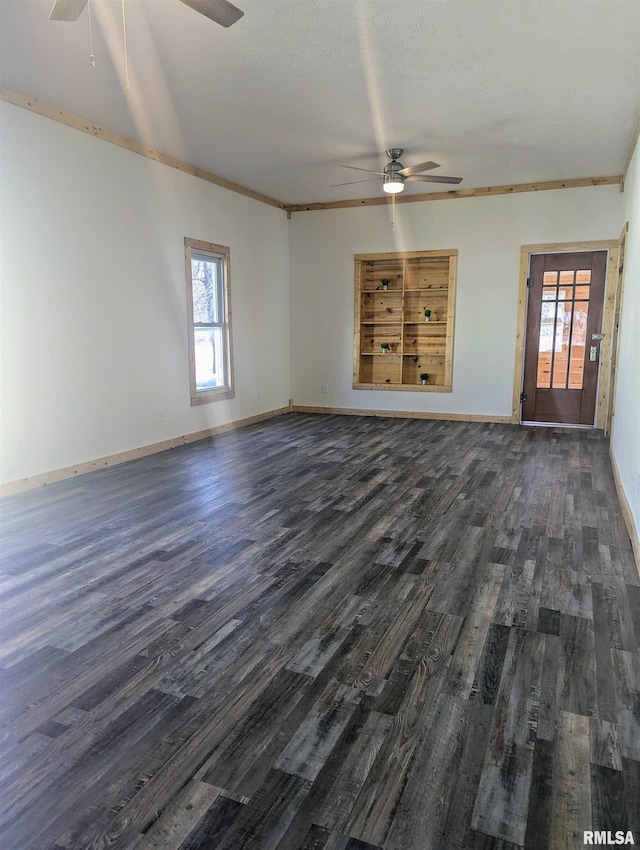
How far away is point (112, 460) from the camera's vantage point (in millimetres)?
5266

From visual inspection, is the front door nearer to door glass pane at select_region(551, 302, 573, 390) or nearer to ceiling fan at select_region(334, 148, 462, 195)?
door glass pane at select_region(551, 302, 573, 390)

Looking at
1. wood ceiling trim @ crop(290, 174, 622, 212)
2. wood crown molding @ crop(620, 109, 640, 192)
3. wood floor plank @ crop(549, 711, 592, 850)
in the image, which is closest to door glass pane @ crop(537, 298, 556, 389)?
wood ceiling trim @ crop(290, 174, 622, 212)

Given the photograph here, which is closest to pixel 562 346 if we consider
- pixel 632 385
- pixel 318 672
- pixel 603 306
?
pixel 603 306

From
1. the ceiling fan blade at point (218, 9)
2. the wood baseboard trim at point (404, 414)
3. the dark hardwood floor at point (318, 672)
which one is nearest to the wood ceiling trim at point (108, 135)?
the ceiling fan blade at point (218, 9)

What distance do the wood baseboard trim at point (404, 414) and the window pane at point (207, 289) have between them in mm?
2286

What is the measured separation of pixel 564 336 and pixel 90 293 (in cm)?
555

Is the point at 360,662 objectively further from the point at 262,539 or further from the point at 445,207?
the point at 445,207

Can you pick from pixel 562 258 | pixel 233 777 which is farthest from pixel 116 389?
pixel 562 258

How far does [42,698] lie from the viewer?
1967 mm

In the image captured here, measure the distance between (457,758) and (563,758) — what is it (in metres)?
0.32

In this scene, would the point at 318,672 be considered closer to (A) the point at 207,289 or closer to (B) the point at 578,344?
(A) the point at 207,289

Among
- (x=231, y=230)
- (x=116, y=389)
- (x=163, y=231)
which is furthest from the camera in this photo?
(x=231, y=230)

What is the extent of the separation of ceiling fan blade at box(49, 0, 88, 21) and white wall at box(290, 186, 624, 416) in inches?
228

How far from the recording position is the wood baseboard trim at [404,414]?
24.9 ft
